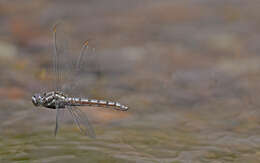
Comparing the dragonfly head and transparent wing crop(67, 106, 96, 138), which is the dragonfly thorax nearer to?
the dragonfly head

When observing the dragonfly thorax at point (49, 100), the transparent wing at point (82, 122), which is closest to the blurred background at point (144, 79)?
the transparent wing at point (82, 122)

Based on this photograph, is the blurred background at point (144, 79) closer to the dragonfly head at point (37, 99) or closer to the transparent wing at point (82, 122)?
the transparent wing at point (82, 122)

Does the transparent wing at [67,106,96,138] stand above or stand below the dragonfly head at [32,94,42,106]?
below

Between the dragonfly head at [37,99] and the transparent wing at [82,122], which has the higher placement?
the dragonfly head at [37,99]

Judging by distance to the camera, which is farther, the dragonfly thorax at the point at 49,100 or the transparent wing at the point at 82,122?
the dragonfly thorax at the point at 49,100

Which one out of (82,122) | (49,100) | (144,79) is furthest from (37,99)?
(144,79)

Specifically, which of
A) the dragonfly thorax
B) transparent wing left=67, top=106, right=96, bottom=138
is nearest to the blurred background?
transparent wing left=67, top=106, right=96, bottom=138

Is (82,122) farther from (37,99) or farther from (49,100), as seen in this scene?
(37,99)

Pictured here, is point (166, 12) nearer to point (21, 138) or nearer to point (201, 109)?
point (201, 109)
